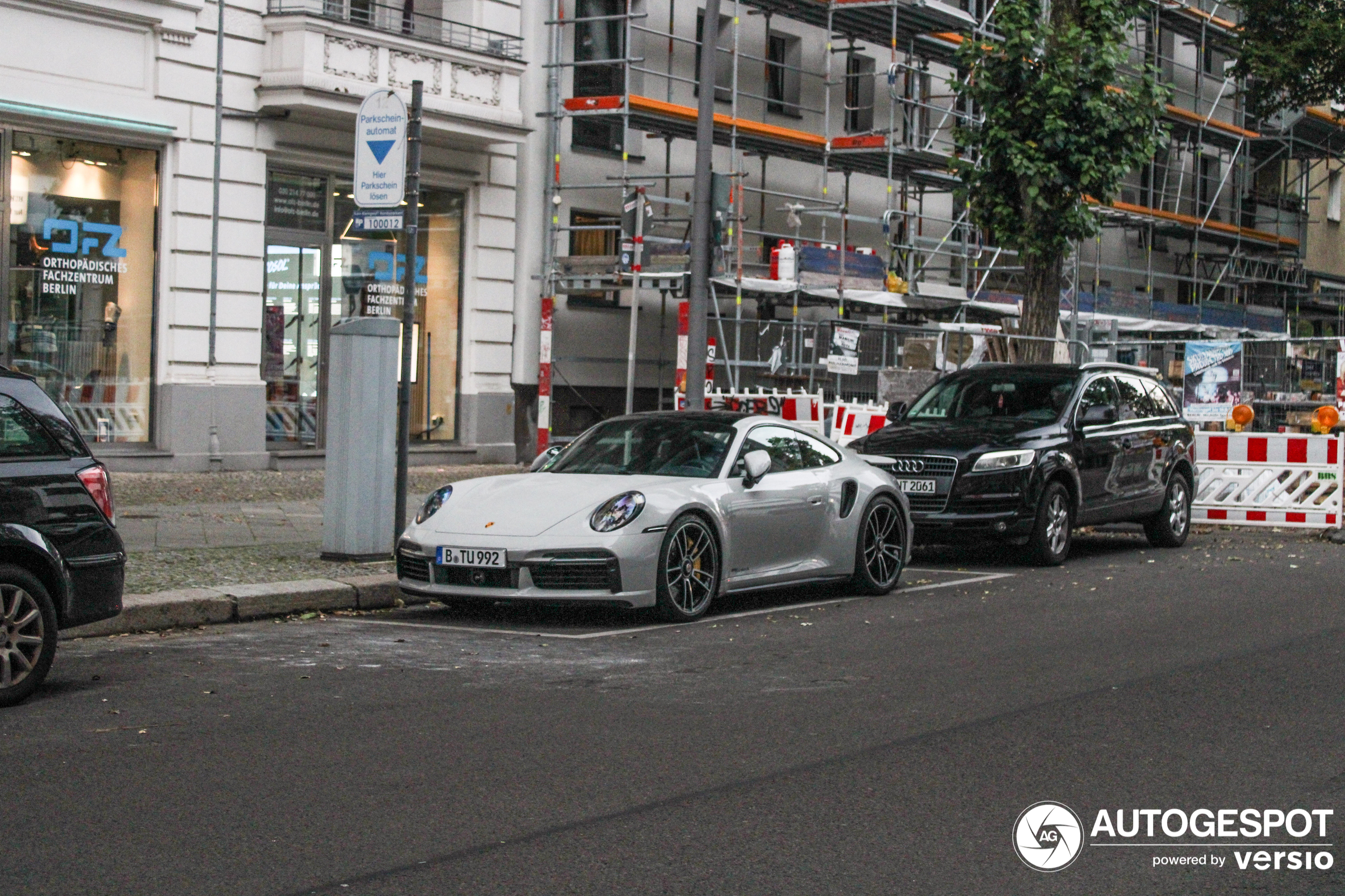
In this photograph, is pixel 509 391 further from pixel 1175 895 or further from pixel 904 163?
pixel 1175 895

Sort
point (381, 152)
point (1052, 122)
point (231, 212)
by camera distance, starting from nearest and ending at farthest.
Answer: point (381, 152) < point (1052, 122) < point (231, 212)

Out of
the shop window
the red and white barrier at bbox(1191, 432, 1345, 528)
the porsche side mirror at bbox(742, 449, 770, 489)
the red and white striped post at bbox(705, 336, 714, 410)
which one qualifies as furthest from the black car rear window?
the shop window

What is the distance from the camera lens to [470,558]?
10180mm

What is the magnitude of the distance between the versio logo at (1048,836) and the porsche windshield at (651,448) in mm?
5438

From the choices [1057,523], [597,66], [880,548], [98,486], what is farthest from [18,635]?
[597,66]

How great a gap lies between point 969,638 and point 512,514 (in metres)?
2.88

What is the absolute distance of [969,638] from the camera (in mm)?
9922

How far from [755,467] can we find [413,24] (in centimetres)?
1411

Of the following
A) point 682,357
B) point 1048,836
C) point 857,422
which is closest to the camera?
point 1048,836

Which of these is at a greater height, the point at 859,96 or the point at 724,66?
the point at 859,96

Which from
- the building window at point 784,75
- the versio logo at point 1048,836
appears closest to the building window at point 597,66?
the building window at point 784,75

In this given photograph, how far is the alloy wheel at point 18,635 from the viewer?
7359mm

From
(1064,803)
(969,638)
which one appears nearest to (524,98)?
(969,638)

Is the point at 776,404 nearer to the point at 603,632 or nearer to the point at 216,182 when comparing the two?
the point at 216,182
